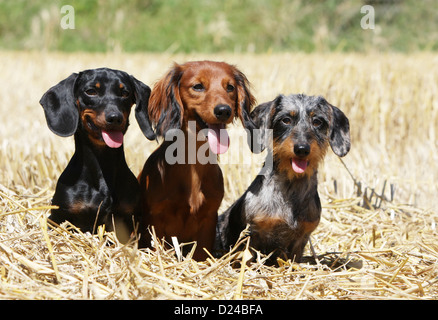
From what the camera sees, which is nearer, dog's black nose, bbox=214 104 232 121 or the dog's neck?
dog's black nose, bbox=214 104 232 121

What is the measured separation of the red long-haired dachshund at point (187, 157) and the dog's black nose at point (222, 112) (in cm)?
16

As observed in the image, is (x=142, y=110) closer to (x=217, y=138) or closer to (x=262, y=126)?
(x=217, y=138)

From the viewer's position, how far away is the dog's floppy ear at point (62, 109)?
3896 mm

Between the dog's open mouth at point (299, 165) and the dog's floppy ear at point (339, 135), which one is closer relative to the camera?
the dog's open mouth at point (299, 165)

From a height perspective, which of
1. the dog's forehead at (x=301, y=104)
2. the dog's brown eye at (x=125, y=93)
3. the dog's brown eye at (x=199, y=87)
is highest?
the dog's brown eye at (x=199, y=87)

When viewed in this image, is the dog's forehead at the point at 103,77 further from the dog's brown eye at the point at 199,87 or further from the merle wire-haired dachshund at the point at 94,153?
the dog's brown eye at the point at 199,87

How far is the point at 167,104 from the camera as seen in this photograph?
13.6ft

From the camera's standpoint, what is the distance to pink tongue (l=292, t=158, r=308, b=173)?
3.98m

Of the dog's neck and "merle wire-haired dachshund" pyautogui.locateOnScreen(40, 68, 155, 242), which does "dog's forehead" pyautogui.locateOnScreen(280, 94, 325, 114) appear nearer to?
"merle wire-haired dachshund" pyautogui.locateOnScreen(40, 68, 155, 242)

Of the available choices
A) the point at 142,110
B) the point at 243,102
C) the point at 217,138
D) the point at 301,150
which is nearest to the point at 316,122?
the point at 301,150

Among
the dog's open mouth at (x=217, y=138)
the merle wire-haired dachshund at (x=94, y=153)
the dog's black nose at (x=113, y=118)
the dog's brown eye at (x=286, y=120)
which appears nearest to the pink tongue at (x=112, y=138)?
the merle wire-haired dachshund at (x=94, y=153)

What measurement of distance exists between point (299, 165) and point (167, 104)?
3.22ft

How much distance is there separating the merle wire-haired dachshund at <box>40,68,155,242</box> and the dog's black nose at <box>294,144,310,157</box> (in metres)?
1.10

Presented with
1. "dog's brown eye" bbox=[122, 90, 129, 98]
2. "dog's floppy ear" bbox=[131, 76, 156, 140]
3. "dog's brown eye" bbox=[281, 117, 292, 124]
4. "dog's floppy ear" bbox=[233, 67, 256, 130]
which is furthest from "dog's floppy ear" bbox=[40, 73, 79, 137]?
"dog's brown eye" bbox=[281, 117, 292, 124]
